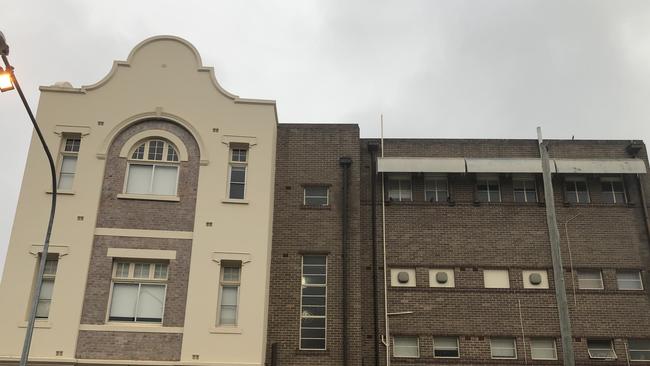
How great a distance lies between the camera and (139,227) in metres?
18.5

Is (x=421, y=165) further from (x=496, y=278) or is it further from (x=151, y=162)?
(x=151, y=162)

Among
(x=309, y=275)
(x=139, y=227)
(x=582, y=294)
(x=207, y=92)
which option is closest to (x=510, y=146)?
(x=582, y=294)

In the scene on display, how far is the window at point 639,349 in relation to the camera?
19.8 metres

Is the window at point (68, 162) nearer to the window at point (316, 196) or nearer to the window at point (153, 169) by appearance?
the window at point (153, 169)

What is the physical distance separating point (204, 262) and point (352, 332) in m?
5.08

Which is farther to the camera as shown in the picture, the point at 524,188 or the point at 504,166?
the point at 524,188

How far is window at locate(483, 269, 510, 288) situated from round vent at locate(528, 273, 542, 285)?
0.76 meters

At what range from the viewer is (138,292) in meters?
18.0

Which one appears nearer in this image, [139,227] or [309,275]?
[139,227]

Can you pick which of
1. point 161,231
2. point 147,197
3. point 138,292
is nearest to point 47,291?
point 138,292

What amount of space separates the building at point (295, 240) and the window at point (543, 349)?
0.06 m

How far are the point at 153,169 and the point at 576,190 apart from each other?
576 inches

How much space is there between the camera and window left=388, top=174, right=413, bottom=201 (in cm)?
2178

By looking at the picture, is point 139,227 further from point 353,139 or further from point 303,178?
point 353,139
